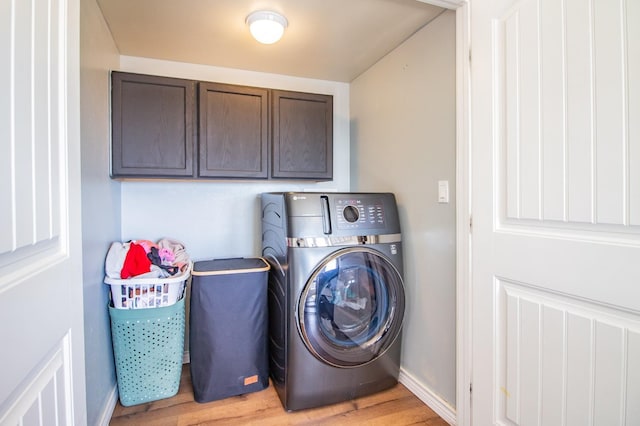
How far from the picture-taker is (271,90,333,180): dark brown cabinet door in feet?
7.33

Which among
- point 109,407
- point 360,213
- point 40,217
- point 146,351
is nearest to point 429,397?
point 360,213

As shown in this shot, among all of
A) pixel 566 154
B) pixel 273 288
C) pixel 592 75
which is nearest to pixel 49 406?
pixel 273 288

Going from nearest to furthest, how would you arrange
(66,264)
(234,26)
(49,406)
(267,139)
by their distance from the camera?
1. (49,406)
2. (66,264)
3. (234,26)
4. (267,139)

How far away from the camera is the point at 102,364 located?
1.69 meters

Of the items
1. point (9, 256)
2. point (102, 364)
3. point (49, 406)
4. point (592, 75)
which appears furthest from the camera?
point (102, 364)

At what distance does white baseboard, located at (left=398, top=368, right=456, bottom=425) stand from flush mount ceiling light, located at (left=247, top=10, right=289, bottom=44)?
7.15 ft

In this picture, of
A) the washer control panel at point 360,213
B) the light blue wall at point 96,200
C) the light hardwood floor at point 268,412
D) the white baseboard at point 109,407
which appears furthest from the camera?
the washer control panel at point 360,213

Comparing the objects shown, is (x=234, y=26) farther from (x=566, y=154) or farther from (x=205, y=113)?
(x=566, y=154)

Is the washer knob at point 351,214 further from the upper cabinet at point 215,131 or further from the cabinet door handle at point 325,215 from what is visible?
the upper cabinet at point 215,131

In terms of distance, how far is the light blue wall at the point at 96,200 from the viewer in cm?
144

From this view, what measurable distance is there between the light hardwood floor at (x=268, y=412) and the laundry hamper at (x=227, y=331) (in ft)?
0.24

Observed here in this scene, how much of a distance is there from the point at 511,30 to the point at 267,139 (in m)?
Answer: 1.47

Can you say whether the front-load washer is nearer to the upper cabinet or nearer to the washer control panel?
the washer control panel

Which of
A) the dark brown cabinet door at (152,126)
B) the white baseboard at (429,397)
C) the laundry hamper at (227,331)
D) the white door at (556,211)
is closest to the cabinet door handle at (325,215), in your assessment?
the laundry hamper at (227,331)
